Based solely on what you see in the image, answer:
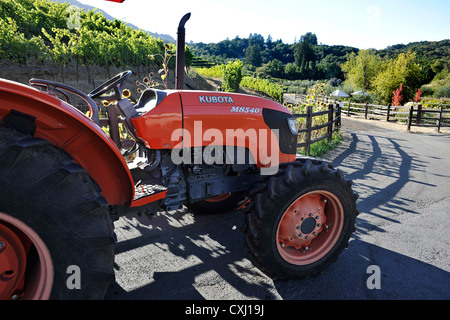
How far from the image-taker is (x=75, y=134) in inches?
63.9

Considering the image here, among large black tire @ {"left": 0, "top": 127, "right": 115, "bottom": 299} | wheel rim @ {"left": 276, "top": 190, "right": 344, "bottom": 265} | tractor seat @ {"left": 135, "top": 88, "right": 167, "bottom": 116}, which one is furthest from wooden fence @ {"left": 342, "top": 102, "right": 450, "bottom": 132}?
large black tire @ {"left": 0, "top": 127, "right": 115, "bottom": 299}

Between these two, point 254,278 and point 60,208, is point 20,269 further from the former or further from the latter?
point 254,278

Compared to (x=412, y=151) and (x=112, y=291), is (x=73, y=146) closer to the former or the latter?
(x=112, y=291)

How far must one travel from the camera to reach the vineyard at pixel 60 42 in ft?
32.9

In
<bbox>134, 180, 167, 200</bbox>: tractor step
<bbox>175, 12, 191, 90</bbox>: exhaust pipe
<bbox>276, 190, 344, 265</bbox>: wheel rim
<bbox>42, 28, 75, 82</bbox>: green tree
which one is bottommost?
<bbox>276, 190, 344, 265</bbox>: wheel rim

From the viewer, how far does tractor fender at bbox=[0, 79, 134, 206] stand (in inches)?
54.7

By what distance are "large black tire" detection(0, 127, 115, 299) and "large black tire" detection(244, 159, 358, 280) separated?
1.08m

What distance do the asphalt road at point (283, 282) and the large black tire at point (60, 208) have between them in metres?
0.75

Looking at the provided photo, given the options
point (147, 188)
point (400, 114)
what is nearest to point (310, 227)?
point (147, 188)

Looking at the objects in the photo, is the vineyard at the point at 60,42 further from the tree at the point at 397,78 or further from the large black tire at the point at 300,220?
the tree at the point at 397,78

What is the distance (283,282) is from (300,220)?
0.51m

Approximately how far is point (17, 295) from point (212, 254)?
1551 mm

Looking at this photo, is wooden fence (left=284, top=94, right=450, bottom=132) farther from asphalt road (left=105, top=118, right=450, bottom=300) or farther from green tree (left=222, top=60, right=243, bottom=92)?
asphalt road (left=105, top=118, right=450, bottom=300)

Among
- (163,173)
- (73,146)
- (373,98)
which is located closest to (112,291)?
(163,173)
